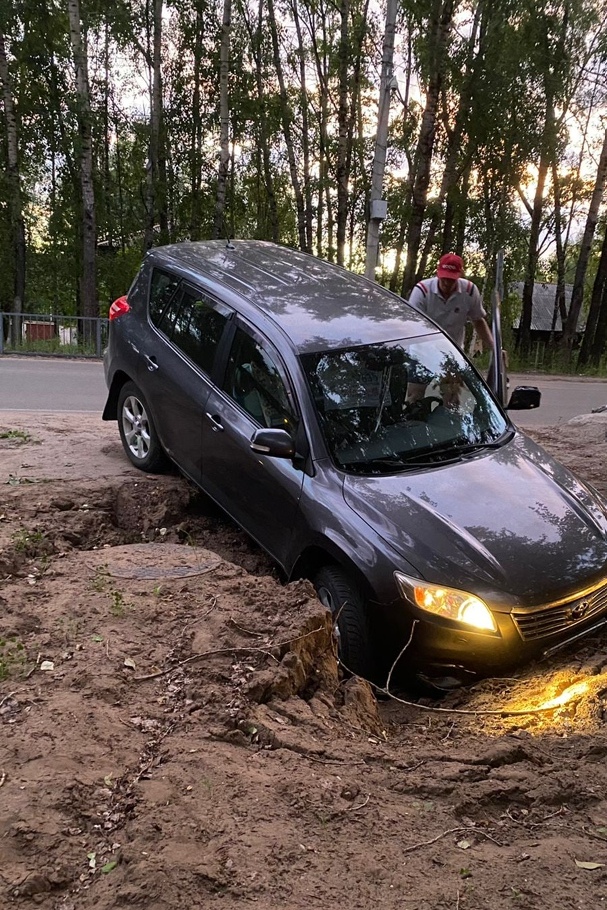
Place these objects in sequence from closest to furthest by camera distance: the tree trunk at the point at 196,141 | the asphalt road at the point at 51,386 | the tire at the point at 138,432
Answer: the tire at the point at 138,432 → the asphalt road at the point at 51,386 → the tree trunk at the point at 196,141

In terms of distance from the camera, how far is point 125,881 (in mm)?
1854

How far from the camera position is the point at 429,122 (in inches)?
645

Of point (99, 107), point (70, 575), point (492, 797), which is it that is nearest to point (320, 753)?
point (492, 797)

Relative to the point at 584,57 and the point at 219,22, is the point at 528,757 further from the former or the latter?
the point at 219,22

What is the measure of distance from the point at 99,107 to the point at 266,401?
27607 mm

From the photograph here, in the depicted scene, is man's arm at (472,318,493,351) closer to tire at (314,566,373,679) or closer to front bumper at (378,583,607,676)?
front bumper at (378,583,607,676)

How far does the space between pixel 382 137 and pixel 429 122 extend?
268cm

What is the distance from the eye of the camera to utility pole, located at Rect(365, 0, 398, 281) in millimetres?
13727

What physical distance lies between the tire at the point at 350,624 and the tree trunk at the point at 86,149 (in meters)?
14.0

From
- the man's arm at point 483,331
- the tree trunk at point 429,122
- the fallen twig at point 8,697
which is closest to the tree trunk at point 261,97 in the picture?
the tree trunk at point 429,122

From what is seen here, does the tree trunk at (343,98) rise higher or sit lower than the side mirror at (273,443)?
higher

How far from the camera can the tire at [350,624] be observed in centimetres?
343

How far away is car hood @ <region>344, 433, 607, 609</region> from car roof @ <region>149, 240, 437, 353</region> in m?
1.08

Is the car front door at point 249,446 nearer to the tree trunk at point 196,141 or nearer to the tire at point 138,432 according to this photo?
the tire at point 138,432
